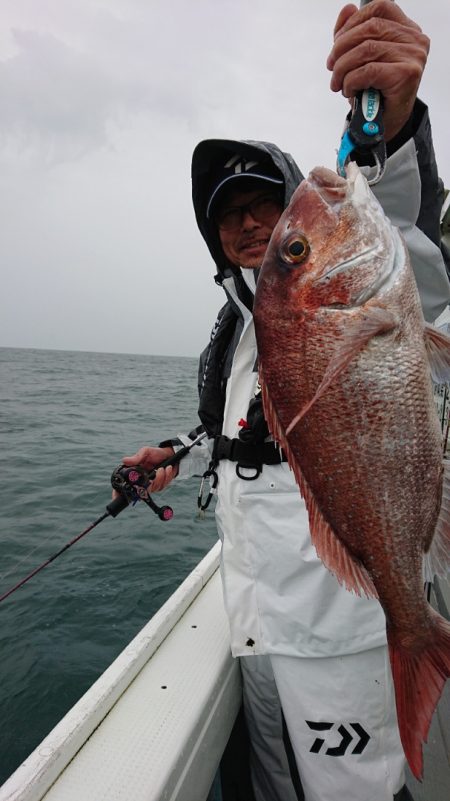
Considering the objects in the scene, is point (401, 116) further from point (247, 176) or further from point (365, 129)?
point (247, 176)

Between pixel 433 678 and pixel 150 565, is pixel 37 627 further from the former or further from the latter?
pixel 433 678

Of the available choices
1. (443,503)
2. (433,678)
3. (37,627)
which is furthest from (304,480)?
(37,627)

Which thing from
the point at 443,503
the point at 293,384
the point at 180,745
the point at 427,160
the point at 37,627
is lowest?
the point at 37,627

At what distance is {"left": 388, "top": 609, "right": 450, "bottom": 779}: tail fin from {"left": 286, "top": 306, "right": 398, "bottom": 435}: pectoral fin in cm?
65

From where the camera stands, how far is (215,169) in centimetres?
222

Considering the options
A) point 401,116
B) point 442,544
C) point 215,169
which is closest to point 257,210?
point 215,169

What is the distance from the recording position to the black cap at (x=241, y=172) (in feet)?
6.64

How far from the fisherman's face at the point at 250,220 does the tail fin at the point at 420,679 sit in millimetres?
1541

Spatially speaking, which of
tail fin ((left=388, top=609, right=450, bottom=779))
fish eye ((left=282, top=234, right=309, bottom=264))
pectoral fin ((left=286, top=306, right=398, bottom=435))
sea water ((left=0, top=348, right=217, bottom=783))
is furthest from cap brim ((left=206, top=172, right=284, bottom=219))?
sea water ((left=0, top=348, right=217, bottom=783))

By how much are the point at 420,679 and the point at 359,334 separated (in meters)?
0.87

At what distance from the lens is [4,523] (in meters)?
6.70

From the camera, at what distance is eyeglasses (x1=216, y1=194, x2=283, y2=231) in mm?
2100

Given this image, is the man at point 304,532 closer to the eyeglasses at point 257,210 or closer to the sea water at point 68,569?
the eyeglasses at point 257,210

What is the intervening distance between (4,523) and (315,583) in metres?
6.12
